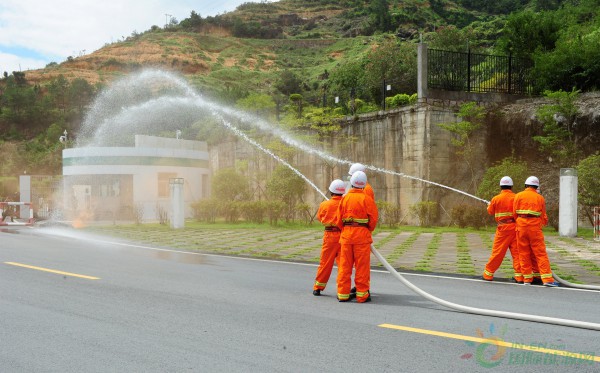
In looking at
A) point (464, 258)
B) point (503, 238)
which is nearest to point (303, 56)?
point (464, 258)

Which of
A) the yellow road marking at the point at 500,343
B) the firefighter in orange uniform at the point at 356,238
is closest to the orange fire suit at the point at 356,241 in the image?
the firefighter in orange uniform at the point at 356,238

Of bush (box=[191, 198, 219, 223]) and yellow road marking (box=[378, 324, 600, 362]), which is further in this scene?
bush (box=[191, 198, 219, 223])

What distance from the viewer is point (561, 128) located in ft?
69.3

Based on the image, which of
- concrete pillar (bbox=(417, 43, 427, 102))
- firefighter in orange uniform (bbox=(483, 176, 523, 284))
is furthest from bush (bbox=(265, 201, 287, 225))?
firefighter in orange uniform (bbox=(483, 176, 523, 284))

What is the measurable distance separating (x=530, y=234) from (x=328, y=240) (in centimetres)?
351

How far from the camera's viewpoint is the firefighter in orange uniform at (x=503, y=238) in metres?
9.55

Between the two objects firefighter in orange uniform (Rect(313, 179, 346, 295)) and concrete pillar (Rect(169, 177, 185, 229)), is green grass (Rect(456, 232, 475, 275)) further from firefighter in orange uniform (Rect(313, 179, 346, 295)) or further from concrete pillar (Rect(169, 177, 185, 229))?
concrete pillar (Rect(169, 177, 185, 229))

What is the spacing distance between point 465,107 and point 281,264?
13.6 m

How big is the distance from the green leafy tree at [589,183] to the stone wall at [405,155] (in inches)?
205

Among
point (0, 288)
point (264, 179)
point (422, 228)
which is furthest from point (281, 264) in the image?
point (264, 179)

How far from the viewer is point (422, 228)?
862 inches

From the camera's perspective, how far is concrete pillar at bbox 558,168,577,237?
17.4 m

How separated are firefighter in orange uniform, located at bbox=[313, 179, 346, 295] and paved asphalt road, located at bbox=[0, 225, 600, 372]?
0.28 meters

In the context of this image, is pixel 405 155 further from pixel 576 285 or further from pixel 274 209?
pixel 576 285
